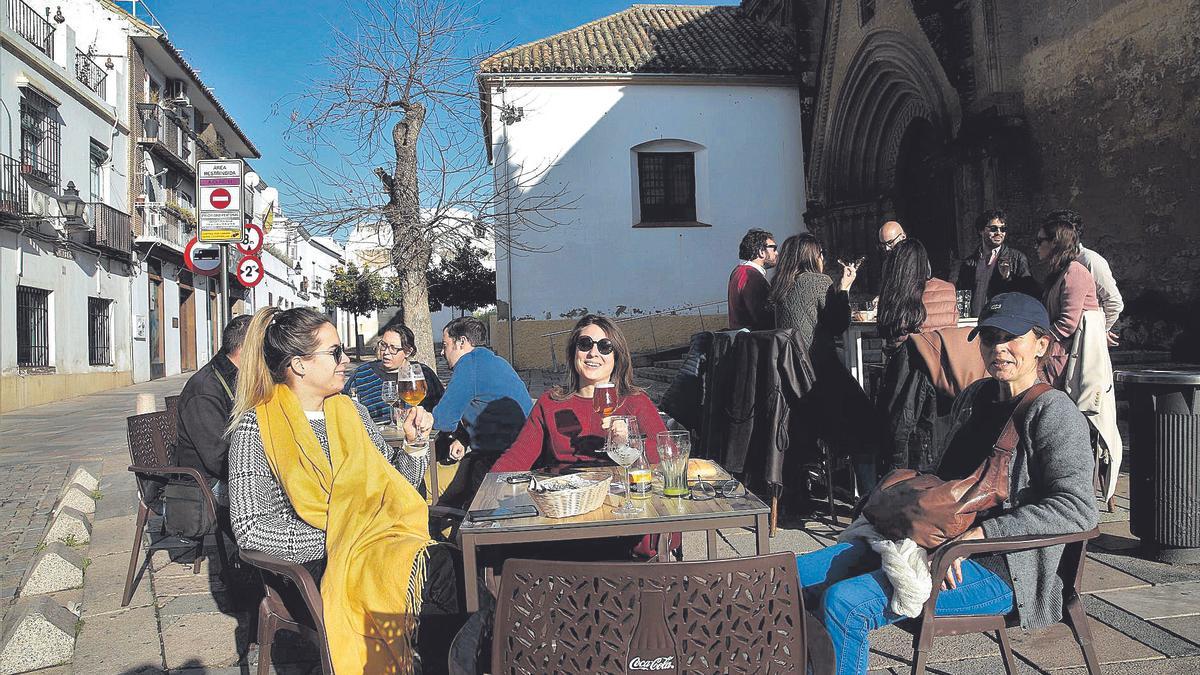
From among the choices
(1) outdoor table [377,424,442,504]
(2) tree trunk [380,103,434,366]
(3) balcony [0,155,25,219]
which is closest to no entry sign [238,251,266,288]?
(2) tree trunk [380,103,434,366]

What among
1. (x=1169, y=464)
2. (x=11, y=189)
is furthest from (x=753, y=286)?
(x=11, y=189)

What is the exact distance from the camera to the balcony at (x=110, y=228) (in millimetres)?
19625

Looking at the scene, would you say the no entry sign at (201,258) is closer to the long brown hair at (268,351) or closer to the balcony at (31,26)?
the long brown hair at (268,351)

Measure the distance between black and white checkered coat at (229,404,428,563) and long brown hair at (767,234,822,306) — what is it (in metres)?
3.38

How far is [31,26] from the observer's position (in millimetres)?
17641

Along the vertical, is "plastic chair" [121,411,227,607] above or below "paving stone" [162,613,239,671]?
above

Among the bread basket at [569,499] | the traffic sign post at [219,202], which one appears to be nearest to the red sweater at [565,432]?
the bread basket at [569,499]

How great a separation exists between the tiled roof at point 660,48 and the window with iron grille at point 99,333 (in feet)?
37.3

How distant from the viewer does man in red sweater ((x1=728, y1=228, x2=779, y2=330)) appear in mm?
5707

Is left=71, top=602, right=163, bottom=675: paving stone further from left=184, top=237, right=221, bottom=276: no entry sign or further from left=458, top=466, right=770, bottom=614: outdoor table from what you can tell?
left=184, top=237, right=221, bottom=276: no entry sign

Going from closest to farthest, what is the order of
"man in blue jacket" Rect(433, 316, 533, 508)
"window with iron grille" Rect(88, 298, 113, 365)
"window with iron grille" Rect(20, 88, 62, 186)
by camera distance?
1. "man in blue jacket" Rect(433, 316, 533, 508)
2. "window with iron grille" Rect(20, 88, 62, 186)
3. "window with iron grille" Rect(88, 298, 113, 365)

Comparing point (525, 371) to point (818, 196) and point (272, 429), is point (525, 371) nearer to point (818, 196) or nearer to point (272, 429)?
point (818, 196)

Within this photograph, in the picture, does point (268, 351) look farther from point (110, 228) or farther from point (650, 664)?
point (110, 228)

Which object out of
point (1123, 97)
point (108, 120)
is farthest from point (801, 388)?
point (108, 120)
